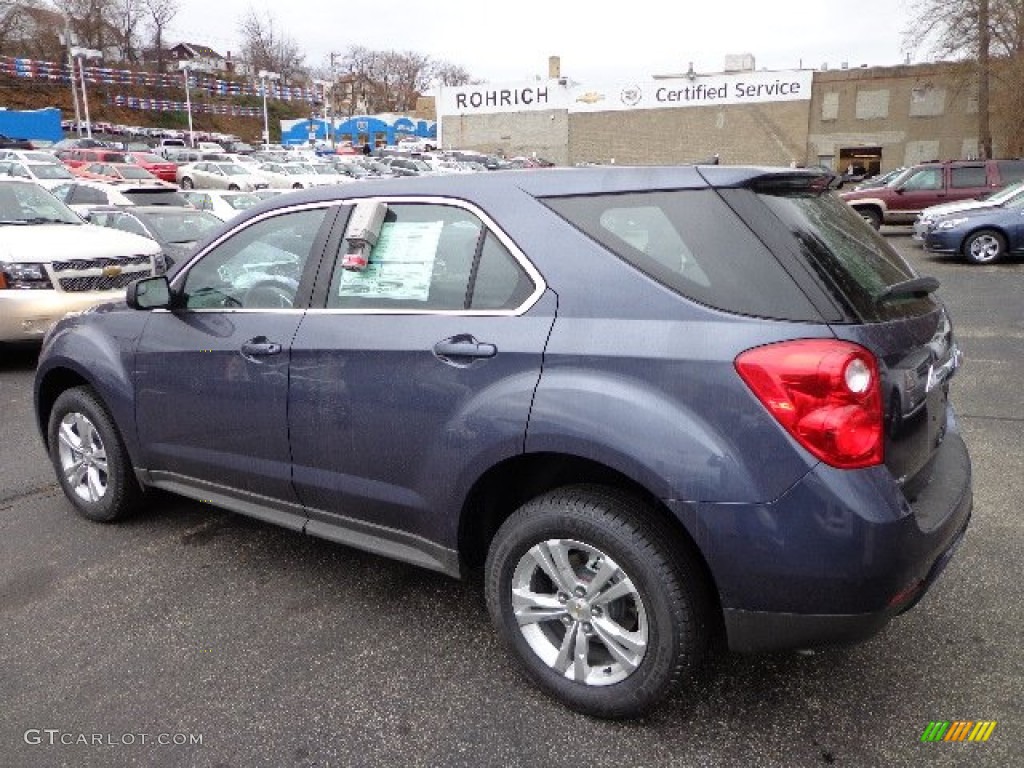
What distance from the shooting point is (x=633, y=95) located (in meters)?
53.3

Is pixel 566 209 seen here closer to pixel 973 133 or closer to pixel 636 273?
pixel 636 273

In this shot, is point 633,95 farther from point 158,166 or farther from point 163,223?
point 163,223

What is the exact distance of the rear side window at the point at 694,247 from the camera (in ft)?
7.34

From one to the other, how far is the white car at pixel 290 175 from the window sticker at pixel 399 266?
96.6ft

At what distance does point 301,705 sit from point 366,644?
0.39m

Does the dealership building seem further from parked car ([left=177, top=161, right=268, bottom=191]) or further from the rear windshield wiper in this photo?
the rear windshield wiper

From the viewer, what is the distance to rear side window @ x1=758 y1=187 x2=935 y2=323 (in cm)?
230

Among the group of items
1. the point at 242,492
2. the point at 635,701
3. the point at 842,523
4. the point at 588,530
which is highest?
the point at 842,523

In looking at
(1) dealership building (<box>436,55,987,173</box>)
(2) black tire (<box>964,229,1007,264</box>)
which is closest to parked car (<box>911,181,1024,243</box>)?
(2) black tire (<box>964,229,1007,264</box>)

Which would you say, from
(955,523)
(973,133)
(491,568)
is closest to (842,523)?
(955,523)

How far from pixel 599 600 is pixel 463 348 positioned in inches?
36.2

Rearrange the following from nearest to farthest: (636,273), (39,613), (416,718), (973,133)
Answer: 1. (636,273)
2. (416,718)
3. (39,613)
4. (973,133)

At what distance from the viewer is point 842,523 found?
6.88 ft

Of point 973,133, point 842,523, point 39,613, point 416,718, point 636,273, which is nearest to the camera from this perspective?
point 842,523
